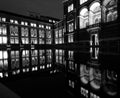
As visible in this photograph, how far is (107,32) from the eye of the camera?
1822 centimetres

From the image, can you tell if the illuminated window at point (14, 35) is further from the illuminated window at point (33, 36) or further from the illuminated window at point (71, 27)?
the illuminated window at point (71, 27)

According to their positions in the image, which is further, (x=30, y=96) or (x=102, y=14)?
(x=102, y=14)

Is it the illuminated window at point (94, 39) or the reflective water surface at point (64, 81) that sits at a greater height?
the illuminated window at point (94, 39)

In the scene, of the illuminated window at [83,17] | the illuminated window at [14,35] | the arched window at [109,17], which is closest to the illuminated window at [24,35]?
the illuminated window at [14,35]

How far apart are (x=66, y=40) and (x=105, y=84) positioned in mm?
27843

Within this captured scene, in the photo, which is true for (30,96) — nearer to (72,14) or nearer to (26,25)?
(72,14)

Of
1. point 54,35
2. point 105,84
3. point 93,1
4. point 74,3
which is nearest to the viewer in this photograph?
point 105,84

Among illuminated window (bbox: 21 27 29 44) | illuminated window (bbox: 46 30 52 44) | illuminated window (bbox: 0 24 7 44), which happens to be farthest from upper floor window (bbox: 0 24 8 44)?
illuminated window (bbox: 46 30 52 44)

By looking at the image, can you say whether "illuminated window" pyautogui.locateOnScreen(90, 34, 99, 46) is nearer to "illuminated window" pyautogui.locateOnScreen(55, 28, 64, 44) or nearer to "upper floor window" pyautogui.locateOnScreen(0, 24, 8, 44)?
"illuminated window" pyautogui.locateOnScreen(55, 28, 64, 44)

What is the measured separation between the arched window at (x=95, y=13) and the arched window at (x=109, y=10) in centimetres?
192

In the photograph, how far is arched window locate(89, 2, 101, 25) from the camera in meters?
20.9

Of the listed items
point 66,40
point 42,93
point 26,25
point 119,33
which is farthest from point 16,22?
point 42,93

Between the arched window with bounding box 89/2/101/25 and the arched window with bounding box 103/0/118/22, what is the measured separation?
6.31 feet

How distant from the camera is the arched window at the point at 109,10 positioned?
56.2 ft
